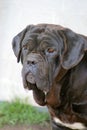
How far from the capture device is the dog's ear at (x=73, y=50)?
2.22m

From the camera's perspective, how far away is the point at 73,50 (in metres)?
2.23

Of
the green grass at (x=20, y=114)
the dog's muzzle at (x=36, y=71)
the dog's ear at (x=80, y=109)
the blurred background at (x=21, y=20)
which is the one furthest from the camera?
the green grass at (x=20, y=114)

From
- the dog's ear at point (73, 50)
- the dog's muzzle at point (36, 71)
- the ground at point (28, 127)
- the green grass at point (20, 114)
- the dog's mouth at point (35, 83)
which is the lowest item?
the ground at point (28, 127)

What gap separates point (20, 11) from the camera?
3410 mm

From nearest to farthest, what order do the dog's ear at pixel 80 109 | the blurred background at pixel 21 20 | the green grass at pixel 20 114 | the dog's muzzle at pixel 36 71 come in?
the dog's muzzle at pixel 36 71 < the dog's ear at pixel 80 109 < the blurred background at pixel 21 20 < the green grass at pixel 20 114

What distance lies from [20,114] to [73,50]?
1363 mm

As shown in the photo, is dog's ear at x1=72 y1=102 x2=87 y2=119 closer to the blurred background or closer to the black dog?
the black dog

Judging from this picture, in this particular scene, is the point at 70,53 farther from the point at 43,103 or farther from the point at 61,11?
the point at 61,11

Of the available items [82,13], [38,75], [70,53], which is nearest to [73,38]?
[70,53]

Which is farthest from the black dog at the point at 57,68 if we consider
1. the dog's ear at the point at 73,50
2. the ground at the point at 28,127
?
the ground at the point at 28,127

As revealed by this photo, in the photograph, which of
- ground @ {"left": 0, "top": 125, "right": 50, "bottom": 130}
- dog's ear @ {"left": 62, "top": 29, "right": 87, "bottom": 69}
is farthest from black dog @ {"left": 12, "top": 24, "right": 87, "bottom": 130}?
ground @ {"left": 0, "top": 125, "right": 50, "bottom": 130}

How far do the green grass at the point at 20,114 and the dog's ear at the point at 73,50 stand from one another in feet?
4.08

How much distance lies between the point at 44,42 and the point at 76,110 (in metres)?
0.48

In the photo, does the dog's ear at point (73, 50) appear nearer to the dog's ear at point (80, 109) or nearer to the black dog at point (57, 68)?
the black dog at point (57, 68)
